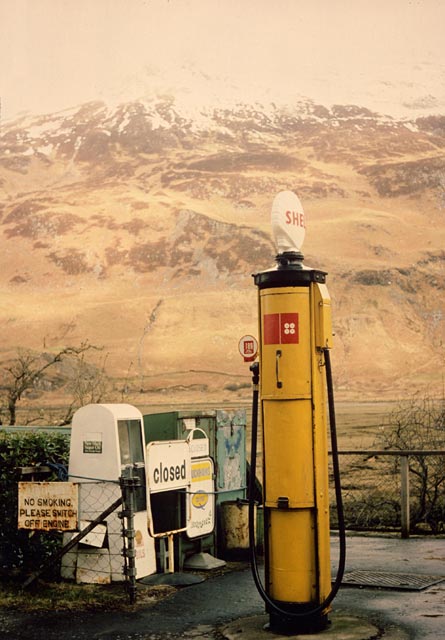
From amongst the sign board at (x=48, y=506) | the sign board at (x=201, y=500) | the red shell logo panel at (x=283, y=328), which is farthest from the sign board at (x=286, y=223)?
the sign board at (x=201, y=500)

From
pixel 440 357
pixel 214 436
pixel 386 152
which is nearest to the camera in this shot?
pixel 214 436

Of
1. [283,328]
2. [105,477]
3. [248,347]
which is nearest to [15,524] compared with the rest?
[105,477]

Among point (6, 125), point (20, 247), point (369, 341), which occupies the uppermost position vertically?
point (6, 125)

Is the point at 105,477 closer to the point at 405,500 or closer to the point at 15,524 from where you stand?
the point at 15,524

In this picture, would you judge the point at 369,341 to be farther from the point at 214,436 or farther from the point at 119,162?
the point at 214,436

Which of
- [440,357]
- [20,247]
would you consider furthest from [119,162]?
[440,357]

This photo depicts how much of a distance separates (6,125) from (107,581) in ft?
452

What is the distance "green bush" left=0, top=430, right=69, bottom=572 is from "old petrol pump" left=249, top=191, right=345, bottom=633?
116 inches

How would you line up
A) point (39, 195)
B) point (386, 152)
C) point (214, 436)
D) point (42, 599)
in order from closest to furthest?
1. point (42, 599)
2. point (214, 436)
3. point (39, 195)
4. point (386, 152)

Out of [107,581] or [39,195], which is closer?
[107,581]

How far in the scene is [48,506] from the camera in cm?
893

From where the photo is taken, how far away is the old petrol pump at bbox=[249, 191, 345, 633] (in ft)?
23.3

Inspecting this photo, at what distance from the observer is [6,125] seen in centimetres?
14012

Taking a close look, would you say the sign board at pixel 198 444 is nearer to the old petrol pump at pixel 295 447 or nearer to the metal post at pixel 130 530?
the metal post at pixel 130 530
